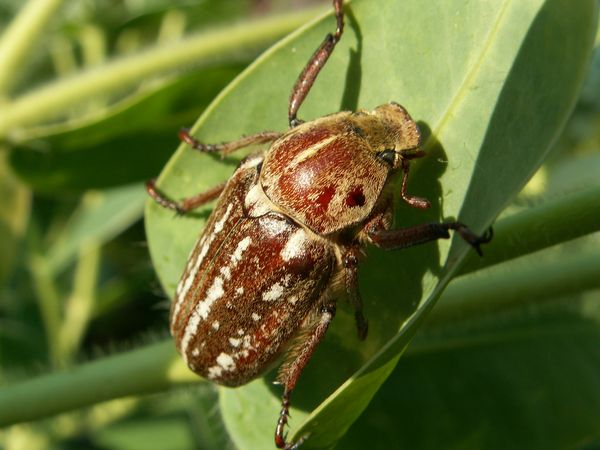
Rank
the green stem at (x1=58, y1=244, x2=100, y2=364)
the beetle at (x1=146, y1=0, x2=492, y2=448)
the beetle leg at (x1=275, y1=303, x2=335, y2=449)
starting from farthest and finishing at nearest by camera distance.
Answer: the green stem at (x1=58, y1=244, x2=100, y2=364), the beetle at (x1=146, y1=0, x2=492, y2=448), the beetle leg at (x1=275, y1=303, x2=335, y2=449)

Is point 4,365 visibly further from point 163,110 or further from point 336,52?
point 336,52

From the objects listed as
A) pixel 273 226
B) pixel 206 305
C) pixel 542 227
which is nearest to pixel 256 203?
pixel 273 226

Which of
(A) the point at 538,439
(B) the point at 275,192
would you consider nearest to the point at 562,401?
(A) the point at 538,439

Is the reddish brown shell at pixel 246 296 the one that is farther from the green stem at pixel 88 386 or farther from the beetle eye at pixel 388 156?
the beetle eye at pixel 388 156

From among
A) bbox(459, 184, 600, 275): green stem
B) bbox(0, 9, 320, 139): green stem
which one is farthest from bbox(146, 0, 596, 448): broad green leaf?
bbox(0, 9, 320, 139): green stem

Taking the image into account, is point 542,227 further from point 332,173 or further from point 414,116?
point 332,173

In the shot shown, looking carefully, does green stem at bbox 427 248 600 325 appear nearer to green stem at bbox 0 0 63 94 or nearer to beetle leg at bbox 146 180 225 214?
beetle leg at bbox 146 180 225 214
